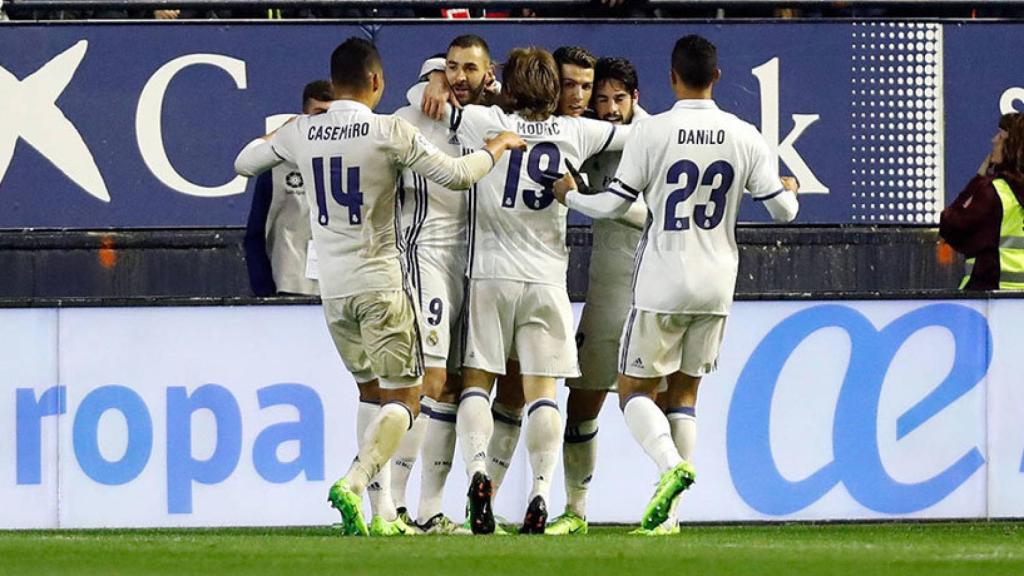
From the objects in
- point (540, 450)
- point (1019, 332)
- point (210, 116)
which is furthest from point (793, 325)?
point (210, 116)

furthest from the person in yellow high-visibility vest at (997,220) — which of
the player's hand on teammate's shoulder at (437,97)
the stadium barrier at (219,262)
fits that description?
the player's hand on teammate's shoulder at (437,97)

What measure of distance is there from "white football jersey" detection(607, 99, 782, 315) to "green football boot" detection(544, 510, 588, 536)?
105 centimetres

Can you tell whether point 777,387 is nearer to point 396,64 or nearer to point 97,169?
point 396,64

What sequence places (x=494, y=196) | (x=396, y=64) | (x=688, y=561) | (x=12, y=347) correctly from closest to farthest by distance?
(x=688, y=561), (x=494, y=196), (x=12, y=347), (x=396, y=64)

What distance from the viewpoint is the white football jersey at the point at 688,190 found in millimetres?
9422

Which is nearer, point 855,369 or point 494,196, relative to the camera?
point 494,196

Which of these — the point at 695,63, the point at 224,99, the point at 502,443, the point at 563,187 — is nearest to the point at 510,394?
the point at 502,443

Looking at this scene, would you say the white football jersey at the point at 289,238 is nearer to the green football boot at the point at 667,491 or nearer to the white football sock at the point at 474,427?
the white football sock at the point at 474,427

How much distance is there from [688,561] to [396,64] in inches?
226

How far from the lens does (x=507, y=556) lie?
7793mm

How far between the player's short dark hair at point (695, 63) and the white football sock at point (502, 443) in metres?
1.69

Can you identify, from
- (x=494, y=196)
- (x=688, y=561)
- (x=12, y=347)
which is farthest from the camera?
(x=12, y=347)

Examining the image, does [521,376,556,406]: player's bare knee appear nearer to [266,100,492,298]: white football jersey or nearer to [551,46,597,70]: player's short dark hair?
[266,100,492,298]: white football jersey

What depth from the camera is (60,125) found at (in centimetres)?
1284
